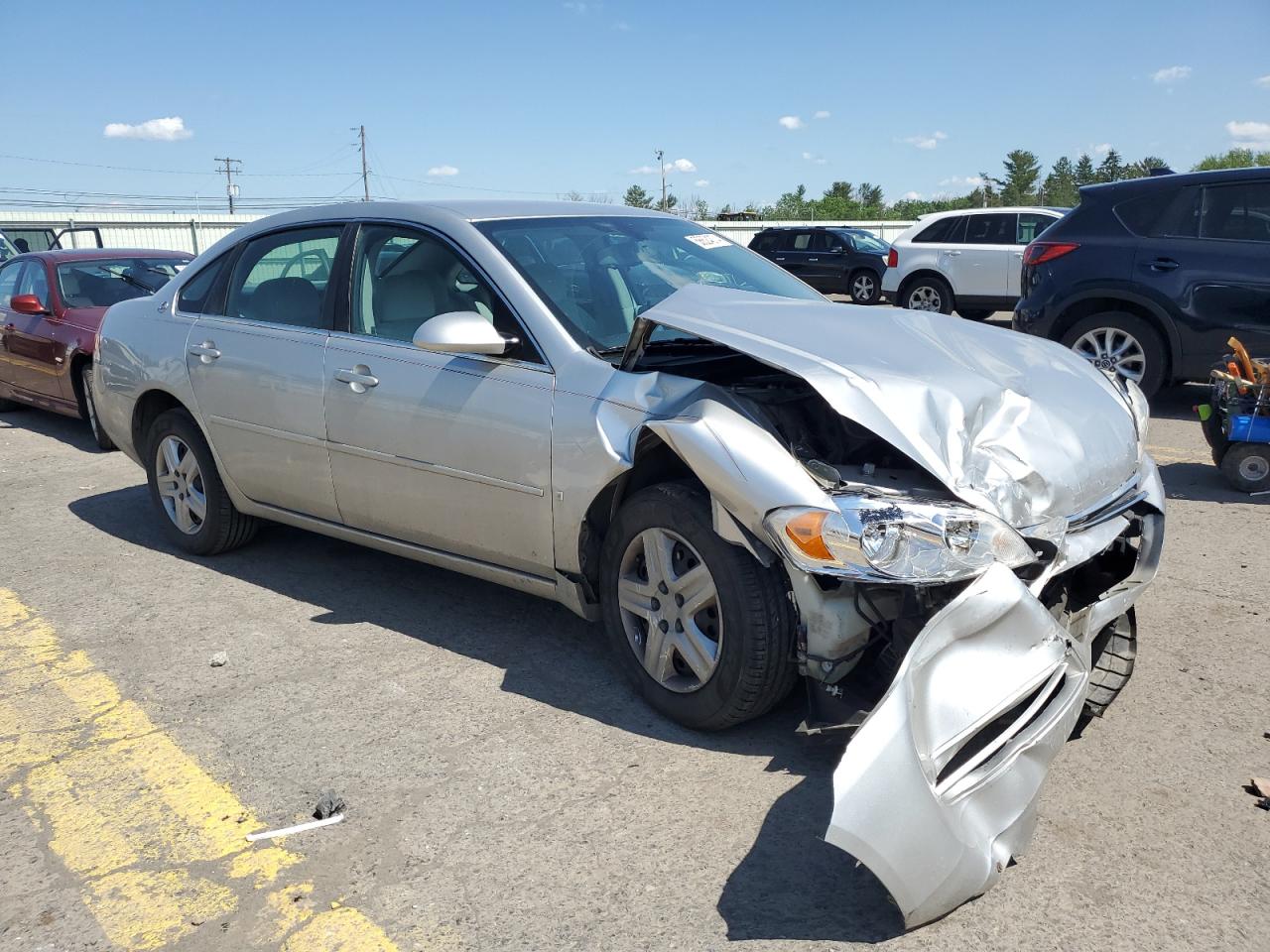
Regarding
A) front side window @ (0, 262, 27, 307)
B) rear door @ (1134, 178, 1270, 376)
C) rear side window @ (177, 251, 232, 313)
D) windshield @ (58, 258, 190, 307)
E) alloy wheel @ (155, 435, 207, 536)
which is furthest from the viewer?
front side window @ (0, 262, 27, 307)

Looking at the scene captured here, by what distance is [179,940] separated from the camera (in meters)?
2.64

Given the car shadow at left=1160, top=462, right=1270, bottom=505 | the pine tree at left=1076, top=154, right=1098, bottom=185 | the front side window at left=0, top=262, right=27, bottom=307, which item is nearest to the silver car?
the car shadow at left=1160, top=462, right=1270, bottom=505

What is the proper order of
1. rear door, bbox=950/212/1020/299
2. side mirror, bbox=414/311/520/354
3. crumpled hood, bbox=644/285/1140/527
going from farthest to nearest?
rear door, bbox=950/212/1020/299, side mirror, bbox=414/311/520/354, crumpled hood, bbox=644/285/1140/527

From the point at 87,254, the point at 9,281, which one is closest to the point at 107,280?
the point at 87,254

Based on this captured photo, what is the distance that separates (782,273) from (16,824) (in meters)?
3.72

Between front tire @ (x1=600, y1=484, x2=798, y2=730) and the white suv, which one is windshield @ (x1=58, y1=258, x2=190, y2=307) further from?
the white suv

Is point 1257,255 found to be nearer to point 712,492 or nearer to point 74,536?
point 712,492

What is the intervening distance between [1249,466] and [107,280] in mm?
8674

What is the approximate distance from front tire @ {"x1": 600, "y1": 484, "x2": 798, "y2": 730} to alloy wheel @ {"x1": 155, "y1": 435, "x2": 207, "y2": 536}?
108 inches

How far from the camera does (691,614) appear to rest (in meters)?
3.46

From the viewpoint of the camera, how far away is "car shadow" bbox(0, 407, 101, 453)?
9.06 metres

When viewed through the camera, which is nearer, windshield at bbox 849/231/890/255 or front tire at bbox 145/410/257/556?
front tire at bbox 145/410/257/556

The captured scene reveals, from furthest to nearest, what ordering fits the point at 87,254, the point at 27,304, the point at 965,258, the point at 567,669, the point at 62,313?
1. the point at 965,258
2. the point at 87,254
3. the point at 62,313
4. the point at 27,304
5. the point at 567,669

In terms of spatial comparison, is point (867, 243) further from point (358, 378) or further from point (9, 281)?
point (358, 378)
